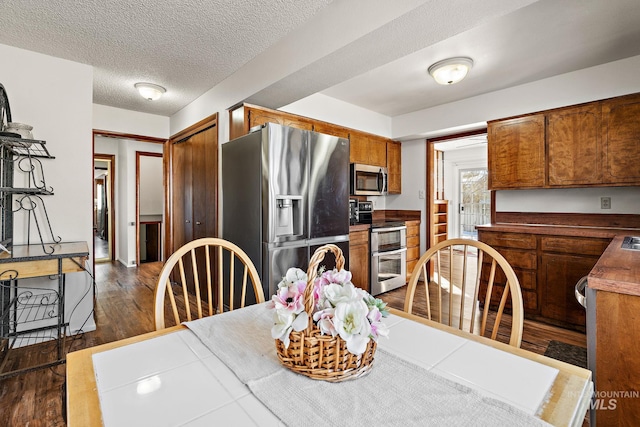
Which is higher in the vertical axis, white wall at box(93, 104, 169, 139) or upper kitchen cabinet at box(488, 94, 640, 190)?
white wall at box(93, 104, 169, 139)

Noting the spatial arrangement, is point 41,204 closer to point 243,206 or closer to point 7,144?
point 7,144

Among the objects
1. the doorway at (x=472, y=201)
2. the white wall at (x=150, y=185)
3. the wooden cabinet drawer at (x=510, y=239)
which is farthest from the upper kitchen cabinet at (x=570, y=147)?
the white wall at (x=150, y=185)

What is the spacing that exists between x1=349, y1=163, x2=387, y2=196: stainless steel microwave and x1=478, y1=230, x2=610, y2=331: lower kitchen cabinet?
161 cm

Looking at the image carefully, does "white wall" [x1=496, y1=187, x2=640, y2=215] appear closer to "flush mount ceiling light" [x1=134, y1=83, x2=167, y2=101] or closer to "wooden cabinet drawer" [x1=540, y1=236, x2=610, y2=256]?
"wooden cabinet drawer" [x1=540, y1=236, x2=610, y2=256]

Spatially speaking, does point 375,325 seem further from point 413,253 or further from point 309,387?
point 413,253

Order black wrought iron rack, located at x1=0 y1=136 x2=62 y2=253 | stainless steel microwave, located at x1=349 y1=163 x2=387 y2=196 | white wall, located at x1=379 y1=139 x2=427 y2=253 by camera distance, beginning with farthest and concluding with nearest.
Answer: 1. white wall, located at x1=379 y1=139 x2=427 y2=253
2. stainless steel microwave, located at x1=349 y1=163 x2=387 y2=196
3. black wrought iron rack, located at x1=0 y1=136 x2=62 y2=253

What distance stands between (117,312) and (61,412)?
1705mm

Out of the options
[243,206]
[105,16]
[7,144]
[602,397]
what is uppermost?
[105,16]

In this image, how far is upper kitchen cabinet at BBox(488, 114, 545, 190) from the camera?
3219 millimetres

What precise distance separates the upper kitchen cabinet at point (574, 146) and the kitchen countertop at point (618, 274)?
4.81ft

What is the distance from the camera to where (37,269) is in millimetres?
2105

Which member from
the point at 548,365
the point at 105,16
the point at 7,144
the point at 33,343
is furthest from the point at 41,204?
the point at 548,365

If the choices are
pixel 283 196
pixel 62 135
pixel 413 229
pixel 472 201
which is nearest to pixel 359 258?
pixel 413 229

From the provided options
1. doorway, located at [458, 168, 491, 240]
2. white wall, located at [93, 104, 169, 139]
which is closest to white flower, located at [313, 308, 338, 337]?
white wall, located at [93, 104, 169, 139]
